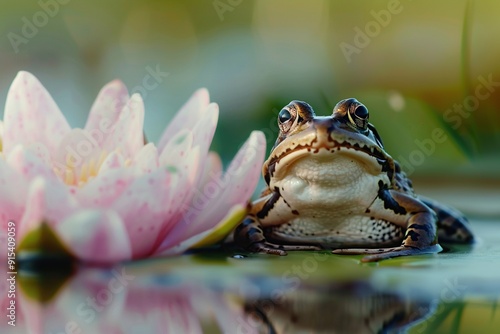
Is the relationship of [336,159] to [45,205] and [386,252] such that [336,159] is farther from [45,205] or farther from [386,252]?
[45,205]

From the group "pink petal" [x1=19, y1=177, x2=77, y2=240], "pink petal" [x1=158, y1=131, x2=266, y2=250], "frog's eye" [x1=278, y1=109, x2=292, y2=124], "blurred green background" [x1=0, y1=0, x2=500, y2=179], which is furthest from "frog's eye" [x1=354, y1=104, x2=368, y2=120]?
"blurred green background" [x1=0, y1=0, x2=500, y2=179]

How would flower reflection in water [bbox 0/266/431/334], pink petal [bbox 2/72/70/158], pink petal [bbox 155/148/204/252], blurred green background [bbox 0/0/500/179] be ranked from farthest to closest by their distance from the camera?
blurred green background [bbox 0/0/500/179] < pink petal [bbox 2/72/70/158] < pink petal [bbox 155/148/204/252] < flower reflection in water [bbox 0/266/431/334]

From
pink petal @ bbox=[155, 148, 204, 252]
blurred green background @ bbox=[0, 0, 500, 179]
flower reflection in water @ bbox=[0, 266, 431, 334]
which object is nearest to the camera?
flower reflection in water @ bbox=[0, 266, 431, 334]

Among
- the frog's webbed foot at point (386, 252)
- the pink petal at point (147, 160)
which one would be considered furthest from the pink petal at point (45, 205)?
the frog's webbed foot at point (386, 252)

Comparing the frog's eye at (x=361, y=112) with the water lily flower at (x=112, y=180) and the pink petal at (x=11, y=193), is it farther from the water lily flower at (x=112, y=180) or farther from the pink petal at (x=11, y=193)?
the pink petal at (x=11, y=193)

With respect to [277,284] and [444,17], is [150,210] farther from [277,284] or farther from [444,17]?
[444,17]

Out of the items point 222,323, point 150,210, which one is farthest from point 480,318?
point 150,210

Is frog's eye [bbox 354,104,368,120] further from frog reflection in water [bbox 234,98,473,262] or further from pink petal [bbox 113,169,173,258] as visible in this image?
pink petal [bbox 113,169,173,258]

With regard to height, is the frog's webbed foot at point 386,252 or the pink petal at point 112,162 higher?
the pink petal at point 112,162
